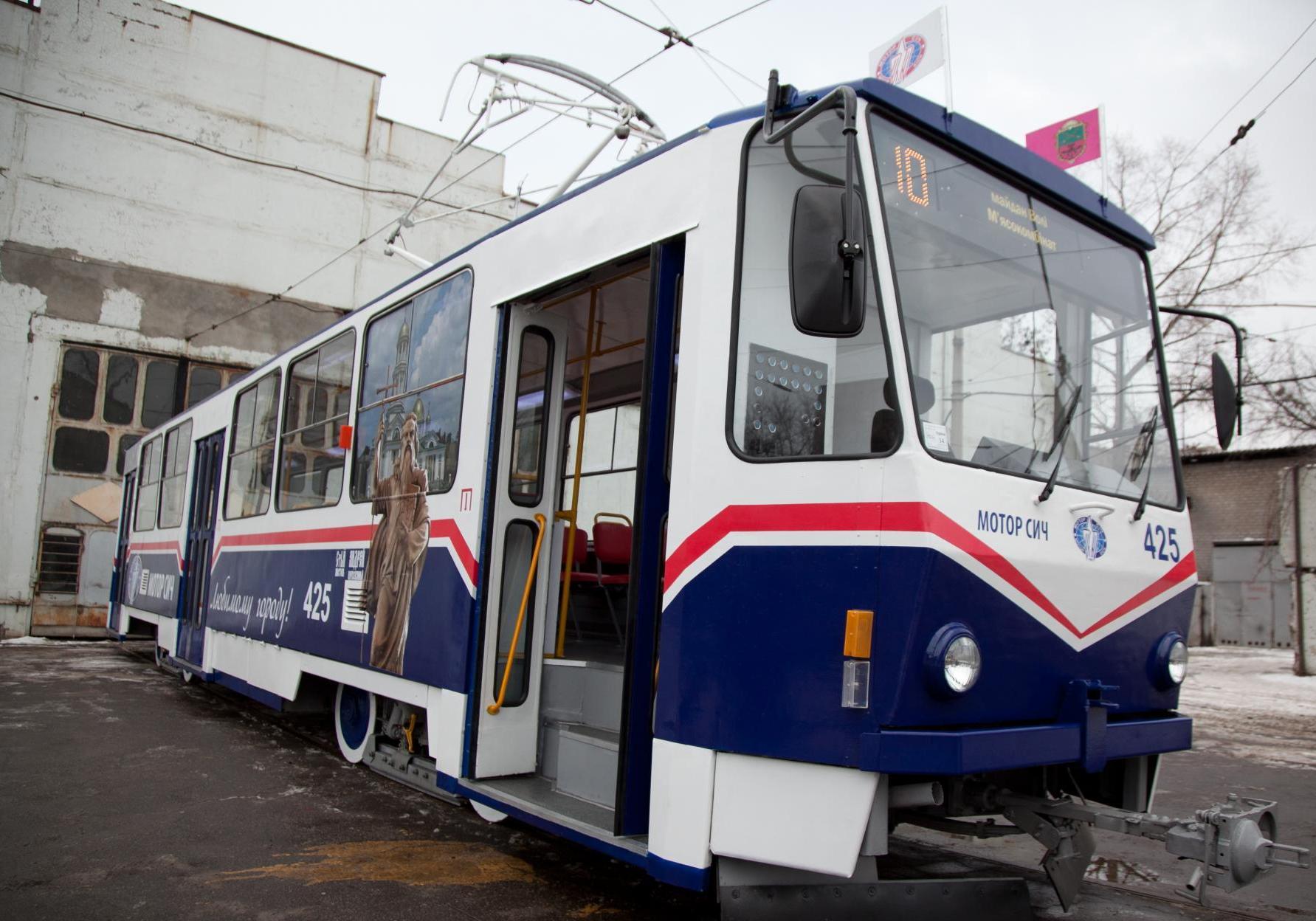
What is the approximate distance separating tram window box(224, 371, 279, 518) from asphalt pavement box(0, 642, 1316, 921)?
1.98m

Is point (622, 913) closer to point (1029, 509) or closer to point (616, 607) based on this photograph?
point (1029, 509)

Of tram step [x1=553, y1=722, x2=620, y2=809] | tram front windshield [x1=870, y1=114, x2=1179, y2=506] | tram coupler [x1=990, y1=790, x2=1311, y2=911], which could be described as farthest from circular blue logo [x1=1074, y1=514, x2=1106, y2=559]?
tram step [x1=553, y1=722, x2=620, y2=809]

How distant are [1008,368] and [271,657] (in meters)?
6.14

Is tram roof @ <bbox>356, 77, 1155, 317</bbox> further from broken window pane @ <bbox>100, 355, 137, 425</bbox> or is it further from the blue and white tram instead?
broken window pane @ <bbox>100, 355, 137, 425</bbox>

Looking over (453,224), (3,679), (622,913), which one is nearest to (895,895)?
(622,913)

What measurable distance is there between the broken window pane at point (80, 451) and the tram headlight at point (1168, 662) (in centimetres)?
1893

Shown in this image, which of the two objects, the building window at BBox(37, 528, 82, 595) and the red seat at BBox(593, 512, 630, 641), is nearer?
the red seat at BBox(593, 512, 630, 641)

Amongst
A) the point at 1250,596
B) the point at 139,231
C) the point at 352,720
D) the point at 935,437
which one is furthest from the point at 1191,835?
the point at 1250,596

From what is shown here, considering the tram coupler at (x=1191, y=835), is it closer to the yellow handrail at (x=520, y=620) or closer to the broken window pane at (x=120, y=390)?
the yellow handrail at (x=520, y=620)

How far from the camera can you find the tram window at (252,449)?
27.5 ft

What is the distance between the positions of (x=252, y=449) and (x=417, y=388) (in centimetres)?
360

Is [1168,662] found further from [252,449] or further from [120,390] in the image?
[120,390]

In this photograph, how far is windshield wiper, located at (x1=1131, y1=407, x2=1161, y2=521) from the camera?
4.02m

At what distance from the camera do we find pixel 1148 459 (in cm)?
427
